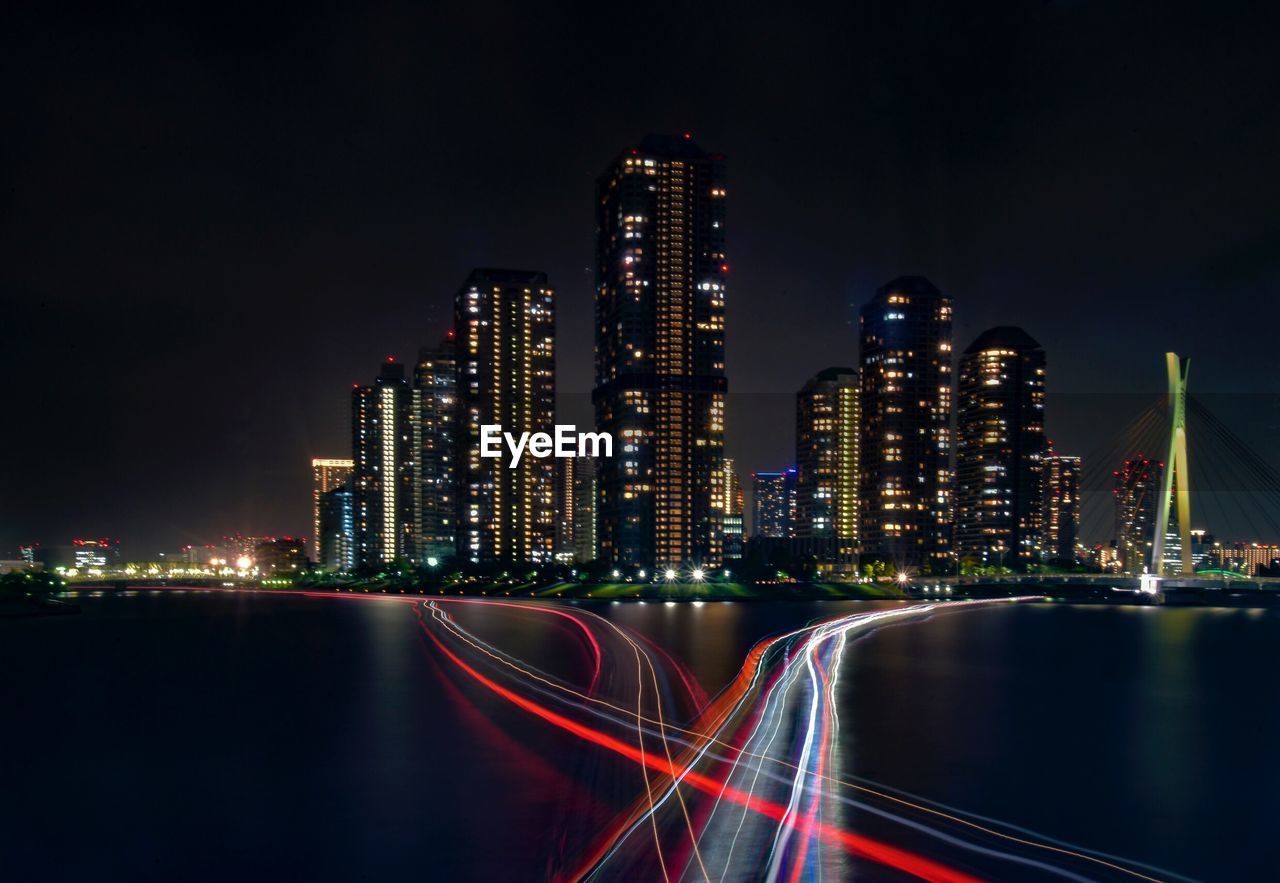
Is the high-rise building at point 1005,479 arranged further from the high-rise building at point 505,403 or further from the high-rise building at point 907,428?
the high-rise building at point 505,403

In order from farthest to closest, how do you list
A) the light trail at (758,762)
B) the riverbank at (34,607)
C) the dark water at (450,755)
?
the riverbank at (34,607), the dark water at (450,755), the light trail at (758,762)

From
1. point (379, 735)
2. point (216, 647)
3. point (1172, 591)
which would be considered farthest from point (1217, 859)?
point (1172, 591)

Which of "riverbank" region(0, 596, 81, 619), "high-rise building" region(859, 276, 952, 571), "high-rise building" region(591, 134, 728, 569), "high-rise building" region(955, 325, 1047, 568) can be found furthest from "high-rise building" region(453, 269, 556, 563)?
"high-rise building" region(955, 325, 1047, 568)

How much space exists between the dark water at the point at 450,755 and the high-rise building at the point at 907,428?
398 ft

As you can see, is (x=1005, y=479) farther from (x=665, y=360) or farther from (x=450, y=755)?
(x=450, y=755)

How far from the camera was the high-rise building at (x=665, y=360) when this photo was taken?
141 metres

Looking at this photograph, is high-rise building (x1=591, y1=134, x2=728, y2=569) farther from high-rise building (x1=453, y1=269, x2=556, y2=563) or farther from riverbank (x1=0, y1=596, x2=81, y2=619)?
riverbank (x1=0, y1=596, x2=81, y2=619)

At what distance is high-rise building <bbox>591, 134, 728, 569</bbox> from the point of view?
141 metres

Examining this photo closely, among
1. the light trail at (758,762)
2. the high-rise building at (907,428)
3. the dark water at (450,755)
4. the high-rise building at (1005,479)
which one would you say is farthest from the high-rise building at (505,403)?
the light trail at (758,762)

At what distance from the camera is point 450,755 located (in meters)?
20.3

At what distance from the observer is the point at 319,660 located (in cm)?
4056

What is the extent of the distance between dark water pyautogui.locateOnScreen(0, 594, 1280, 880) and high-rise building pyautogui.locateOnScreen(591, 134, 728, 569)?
94102 mm

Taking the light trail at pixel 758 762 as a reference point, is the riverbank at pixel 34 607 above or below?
below

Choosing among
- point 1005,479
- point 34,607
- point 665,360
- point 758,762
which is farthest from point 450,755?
point 1005,479
